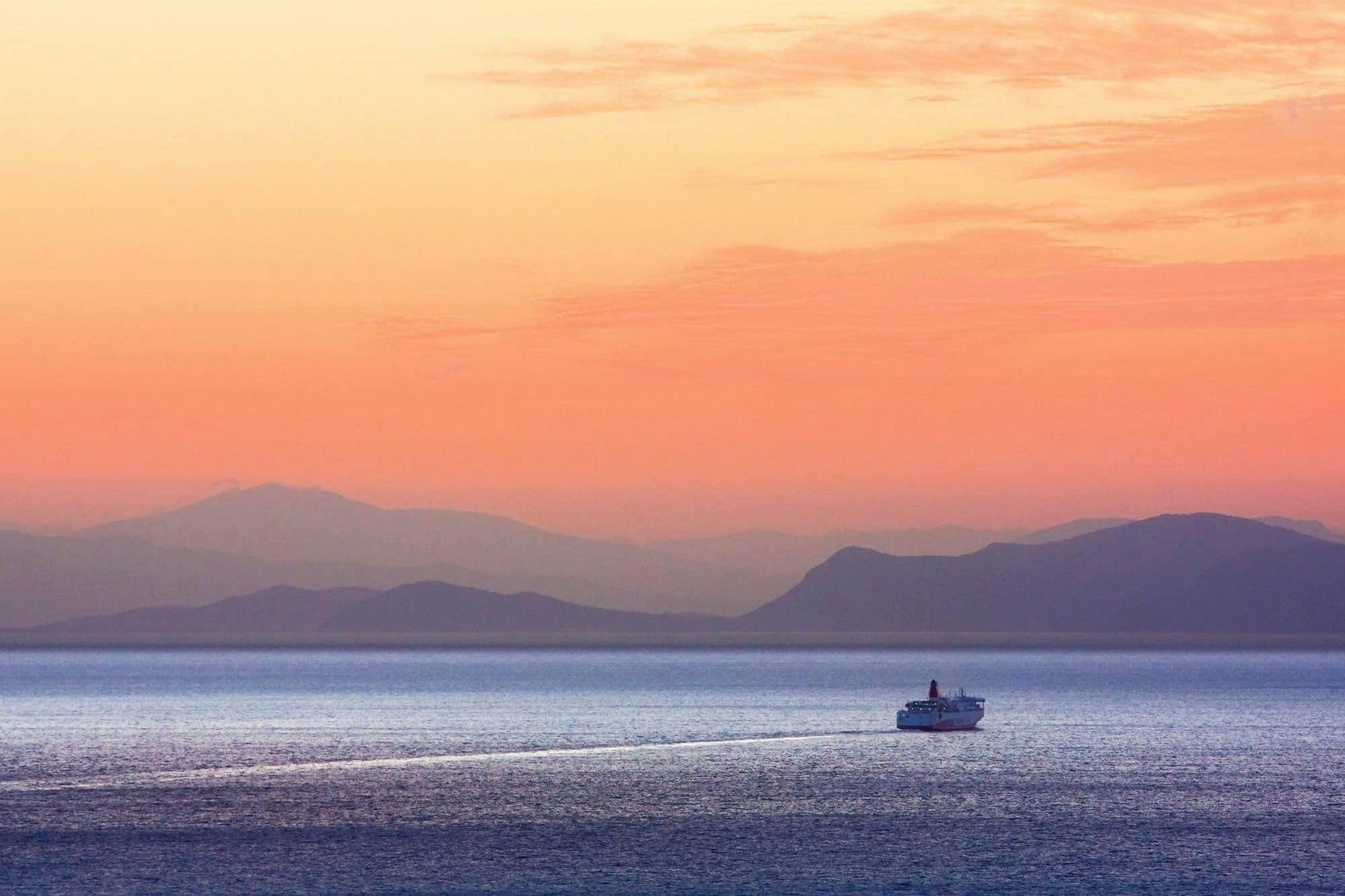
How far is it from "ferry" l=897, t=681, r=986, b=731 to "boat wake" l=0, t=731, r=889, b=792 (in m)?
6.01

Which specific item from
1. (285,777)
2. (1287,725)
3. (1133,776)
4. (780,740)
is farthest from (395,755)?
(1287,725)

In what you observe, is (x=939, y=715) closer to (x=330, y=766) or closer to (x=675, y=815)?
(x=330, y=766)

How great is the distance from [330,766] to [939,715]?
62960mm

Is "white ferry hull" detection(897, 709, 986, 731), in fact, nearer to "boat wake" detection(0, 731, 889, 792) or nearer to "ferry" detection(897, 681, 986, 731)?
"ferry" detection(897, 681, 986, 731)

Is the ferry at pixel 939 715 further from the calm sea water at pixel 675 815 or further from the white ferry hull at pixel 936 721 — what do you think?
the calm sea water at pixel 675 815

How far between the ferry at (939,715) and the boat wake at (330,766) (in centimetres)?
601

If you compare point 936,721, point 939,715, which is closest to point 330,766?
point 936,721

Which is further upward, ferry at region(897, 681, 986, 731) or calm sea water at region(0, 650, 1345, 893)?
ferry at region(897, 681, 986, 731)

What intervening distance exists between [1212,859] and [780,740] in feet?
261

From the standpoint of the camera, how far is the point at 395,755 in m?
154

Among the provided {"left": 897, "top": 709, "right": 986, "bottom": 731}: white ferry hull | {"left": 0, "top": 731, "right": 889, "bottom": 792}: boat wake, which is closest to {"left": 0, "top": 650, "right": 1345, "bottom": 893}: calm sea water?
{"left": 0, "top": 731, "right": 889, "bottom": 792}: boat wake

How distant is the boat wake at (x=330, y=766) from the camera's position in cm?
12775

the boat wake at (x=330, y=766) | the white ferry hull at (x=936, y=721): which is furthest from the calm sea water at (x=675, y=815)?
the white ferry hull at (x=936, y=721)

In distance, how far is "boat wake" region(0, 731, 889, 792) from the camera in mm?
127750
